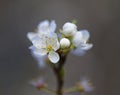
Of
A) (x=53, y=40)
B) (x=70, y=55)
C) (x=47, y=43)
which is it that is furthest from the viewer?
(x=70, y=55)

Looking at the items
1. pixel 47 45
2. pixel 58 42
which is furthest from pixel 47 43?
pixel 58 42

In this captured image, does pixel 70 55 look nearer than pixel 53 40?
No

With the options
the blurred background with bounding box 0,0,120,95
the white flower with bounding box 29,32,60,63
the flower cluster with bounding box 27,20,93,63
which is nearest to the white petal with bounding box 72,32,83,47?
the flower cluster with bounding box 27,20,93,63

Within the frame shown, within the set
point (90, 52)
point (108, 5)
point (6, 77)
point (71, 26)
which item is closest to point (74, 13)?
point (108, 5)

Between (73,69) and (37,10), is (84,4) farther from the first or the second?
(73,69)

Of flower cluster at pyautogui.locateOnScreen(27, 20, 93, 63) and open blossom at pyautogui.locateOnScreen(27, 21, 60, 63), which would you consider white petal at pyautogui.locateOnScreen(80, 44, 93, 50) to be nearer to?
flower cluster at pyautogui.locateOnScreen(27, 20, 93, 63)

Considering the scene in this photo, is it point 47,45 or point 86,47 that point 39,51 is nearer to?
point 47,45

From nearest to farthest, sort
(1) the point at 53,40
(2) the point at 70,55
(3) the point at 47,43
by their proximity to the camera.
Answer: (1) the point at 53,40, (3) the point at 47,43, (2) the point at 70,55
